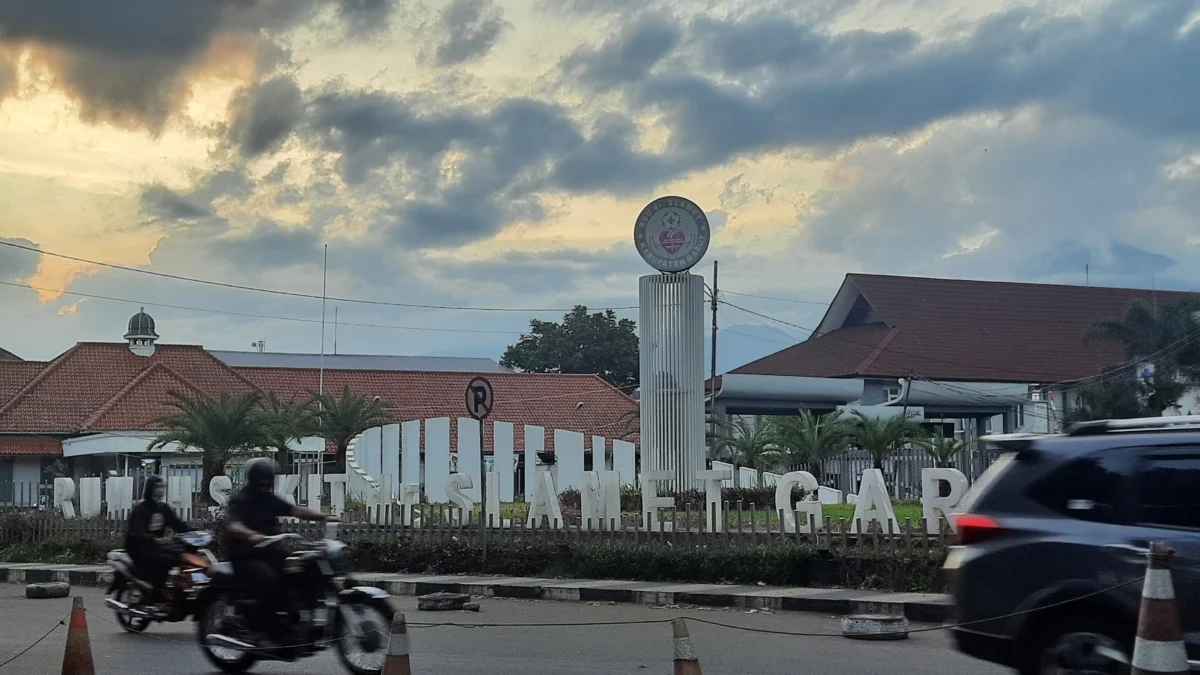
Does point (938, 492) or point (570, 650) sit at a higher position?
point (938, 492)

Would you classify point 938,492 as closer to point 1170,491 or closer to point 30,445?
point 1170,491

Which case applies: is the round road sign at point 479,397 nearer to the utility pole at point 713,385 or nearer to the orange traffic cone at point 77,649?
the orange traffic cone at point 77,649

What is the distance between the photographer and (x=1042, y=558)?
6949 mm

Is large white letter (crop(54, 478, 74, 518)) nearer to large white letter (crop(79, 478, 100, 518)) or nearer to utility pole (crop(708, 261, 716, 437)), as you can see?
large white letter (crop(79, 478, 100, 518))

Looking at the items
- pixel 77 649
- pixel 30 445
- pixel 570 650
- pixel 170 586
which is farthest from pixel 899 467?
pixel 30 445

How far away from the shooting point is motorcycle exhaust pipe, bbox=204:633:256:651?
9.58 m

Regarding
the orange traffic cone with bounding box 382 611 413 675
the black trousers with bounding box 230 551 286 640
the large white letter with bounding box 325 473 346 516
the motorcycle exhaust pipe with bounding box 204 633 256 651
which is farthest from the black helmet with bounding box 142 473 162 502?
the large white letter with bounding box 325 473 346 516

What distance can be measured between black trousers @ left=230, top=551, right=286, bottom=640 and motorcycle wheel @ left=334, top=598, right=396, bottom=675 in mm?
582

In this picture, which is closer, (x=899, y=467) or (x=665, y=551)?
(x=665, y=551)

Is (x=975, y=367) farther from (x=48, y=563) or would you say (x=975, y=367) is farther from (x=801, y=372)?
(x=48, y=563)

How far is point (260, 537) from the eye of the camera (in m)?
9.54

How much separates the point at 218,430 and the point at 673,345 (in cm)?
1246

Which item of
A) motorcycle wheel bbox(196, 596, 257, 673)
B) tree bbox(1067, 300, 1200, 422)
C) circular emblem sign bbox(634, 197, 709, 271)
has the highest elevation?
circular emblem sign bbox(634, 197, 709, 271)

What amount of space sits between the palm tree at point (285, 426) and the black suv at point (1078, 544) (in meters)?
27.5
